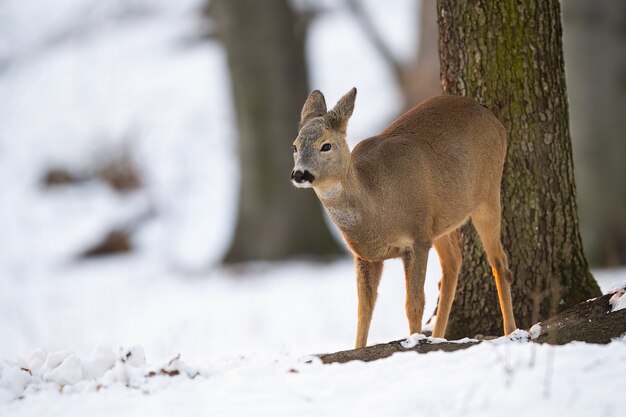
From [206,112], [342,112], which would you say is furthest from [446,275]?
[206,112]

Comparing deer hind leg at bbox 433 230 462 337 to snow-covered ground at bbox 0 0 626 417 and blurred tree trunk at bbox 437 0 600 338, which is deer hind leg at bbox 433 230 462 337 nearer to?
blurred tree trunk at bbox 437 0 600 338

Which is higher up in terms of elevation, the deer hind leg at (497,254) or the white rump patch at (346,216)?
the white rump patch at (346,216)

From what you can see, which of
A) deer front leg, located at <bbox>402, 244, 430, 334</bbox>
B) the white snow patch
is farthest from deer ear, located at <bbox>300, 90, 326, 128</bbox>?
the white snow patch

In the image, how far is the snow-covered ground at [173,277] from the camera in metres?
4.65

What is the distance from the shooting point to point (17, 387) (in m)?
5.30

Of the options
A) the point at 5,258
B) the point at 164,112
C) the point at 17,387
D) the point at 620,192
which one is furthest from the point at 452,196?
the point at 164,112

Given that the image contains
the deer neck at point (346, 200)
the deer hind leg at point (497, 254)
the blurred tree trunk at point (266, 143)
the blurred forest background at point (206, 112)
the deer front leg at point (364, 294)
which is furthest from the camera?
the blurred tree trunk at point (266, 143)

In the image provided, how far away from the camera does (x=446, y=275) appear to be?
7238 millimetres

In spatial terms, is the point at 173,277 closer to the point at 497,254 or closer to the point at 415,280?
the point at 497,254

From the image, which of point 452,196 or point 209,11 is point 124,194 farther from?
point 452,196

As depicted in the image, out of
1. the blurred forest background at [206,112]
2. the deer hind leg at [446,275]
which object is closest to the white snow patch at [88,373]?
the deer hind leg at [446,275]

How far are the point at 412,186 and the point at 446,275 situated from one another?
0.91 meters

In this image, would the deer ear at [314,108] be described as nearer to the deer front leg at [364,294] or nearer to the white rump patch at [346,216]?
the white rump patch at [346,216]

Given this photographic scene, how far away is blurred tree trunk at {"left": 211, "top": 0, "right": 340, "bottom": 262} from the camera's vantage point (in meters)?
14.8
